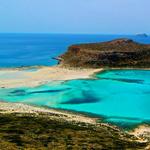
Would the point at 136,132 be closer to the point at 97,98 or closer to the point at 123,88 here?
the point at 97,98

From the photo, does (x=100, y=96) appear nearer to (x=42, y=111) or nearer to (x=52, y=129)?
(x=42, y=111)

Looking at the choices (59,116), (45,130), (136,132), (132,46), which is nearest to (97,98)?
(59,116)

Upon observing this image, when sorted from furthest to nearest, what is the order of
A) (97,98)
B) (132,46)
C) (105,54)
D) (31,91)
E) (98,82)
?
(132,46)
(105,54)
(98,82)
(31,91)
(97,98)

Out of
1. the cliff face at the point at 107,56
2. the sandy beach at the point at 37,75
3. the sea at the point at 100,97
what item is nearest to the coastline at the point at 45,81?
the sandy beach at the point at 37,75

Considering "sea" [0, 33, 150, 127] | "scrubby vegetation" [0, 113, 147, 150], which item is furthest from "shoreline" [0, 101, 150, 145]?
"sea" [0, 33, 150, 127]

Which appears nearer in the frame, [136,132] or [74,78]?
[136,132]
